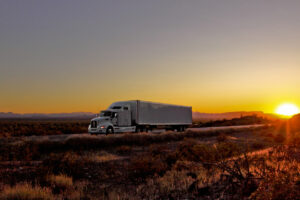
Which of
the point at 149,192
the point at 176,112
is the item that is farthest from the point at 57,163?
the point at 176,112

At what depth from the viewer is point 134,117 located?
3077 cm

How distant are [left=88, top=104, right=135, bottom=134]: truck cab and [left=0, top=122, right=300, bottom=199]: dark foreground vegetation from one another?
4780 millimetres

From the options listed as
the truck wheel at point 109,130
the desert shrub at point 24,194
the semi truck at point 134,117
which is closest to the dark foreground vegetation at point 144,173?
the desert shrub at point 24,194

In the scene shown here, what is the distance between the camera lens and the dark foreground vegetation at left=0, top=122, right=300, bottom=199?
5.07 meters

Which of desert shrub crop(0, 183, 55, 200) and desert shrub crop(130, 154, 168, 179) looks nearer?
desert shrub crop(0, 183, 55, 200)

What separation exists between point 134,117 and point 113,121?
11.1 ft

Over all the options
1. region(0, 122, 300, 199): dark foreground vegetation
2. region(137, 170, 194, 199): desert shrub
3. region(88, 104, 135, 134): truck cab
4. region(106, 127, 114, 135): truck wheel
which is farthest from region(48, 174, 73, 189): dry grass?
region(106, 127, 114, 135): truck wheel

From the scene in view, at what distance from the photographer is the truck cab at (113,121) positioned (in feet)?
87.7

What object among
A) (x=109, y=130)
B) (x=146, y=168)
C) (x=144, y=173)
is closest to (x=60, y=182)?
(x=144, y=173)

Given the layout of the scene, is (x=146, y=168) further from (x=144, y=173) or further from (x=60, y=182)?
(x=60, y=182)

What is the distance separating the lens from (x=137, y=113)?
101 ft

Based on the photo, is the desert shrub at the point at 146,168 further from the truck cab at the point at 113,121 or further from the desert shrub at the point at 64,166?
the truck cab at the point at 113,121

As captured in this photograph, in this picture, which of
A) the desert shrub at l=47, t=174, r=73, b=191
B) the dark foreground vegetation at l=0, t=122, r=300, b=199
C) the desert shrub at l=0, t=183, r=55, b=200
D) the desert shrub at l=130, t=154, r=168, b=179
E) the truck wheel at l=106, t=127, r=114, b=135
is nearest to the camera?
the dark foreground vegetation at l=0, t=122, r=300, b=199

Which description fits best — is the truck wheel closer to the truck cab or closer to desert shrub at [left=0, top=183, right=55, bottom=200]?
the truck cab
